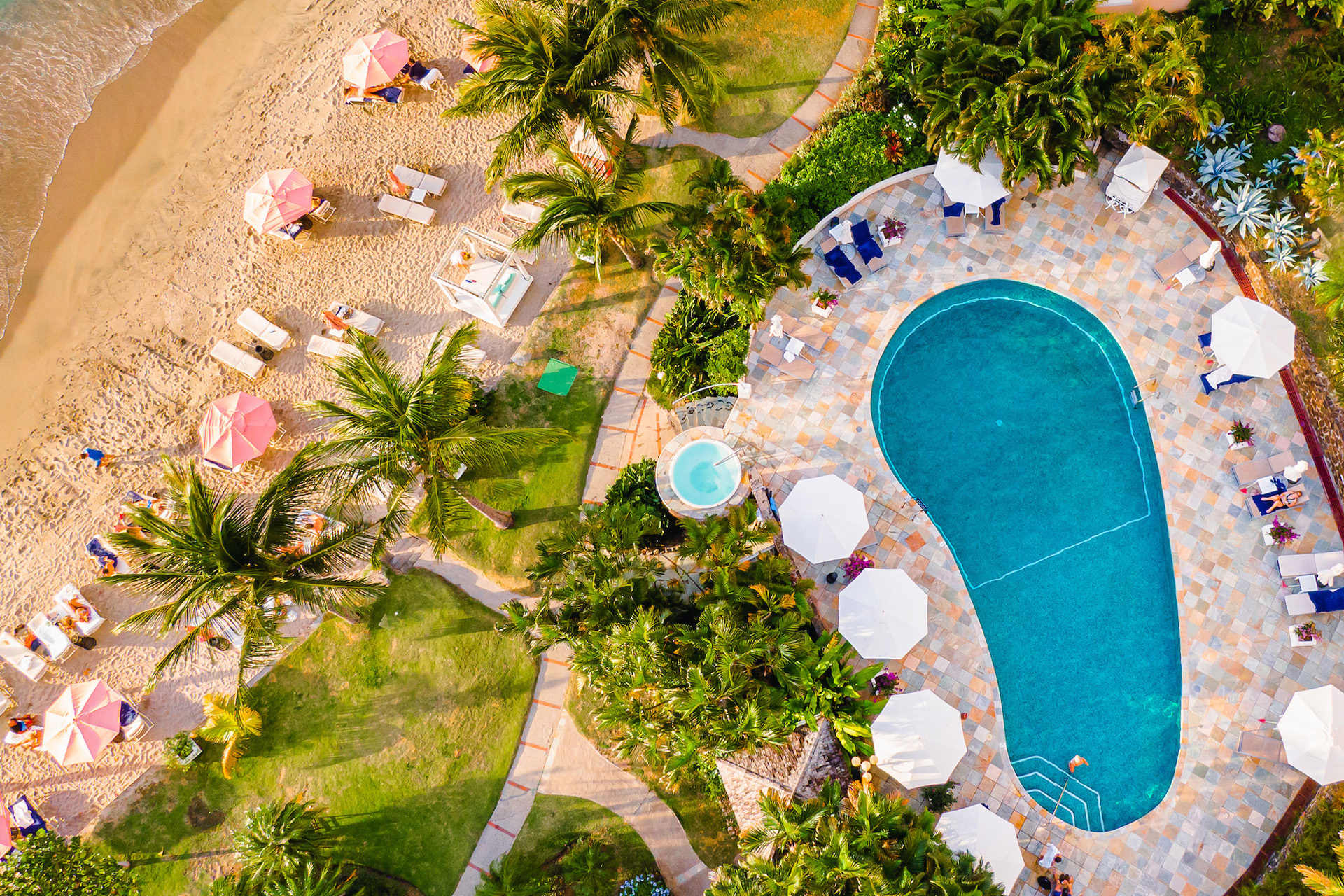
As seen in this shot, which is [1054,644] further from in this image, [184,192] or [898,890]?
[184,192]

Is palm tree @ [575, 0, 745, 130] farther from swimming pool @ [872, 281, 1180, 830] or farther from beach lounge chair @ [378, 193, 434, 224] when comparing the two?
swimming pool @ [872, 281, 1180, 830]

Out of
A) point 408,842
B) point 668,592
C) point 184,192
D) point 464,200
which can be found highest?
point 184,192

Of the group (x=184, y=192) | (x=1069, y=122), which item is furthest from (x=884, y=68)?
(x=184, y=192)

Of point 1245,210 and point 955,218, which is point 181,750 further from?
point 1245,210

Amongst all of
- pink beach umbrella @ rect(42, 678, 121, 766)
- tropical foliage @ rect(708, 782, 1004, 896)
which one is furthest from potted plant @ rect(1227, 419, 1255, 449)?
pink beach umbrella @ rect(42, 678, 121, 766)

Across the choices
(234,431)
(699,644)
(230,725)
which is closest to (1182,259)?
(699,644)

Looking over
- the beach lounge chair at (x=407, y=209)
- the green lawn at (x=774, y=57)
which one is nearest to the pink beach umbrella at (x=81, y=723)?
the beach lounge chair at (x=407, y=209)

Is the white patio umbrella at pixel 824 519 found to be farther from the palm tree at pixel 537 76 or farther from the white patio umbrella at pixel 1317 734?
the white patio umbrella at pixel 1317 734
